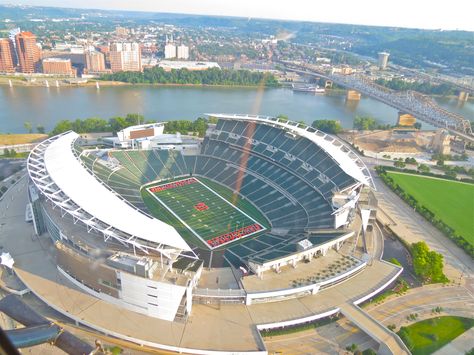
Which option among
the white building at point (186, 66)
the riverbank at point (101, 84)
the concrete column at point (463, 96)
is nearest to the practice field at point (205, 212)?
the riverbank at point (101, 84)

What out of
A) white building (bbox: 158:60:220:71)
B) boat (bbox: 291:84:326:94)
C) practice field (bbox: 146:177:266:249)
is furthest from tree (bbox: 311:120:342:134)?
white building (bbox: 158:60:220:71)

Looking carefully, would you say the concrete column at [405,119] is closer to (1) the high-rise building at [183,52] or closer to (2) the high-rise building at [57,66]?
(2) the high-rise building at [57,66]

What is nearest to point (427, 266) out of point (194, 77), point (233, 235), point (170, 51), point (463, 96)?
point (233, 235)

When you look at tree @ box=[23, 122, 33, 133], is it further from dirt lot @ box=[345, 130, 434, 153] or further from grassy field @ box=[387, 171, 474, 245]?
grassy field @ box=[387, 171, 474, 245]

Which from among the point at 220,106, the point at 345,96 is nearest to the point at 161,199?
the point at 220,106

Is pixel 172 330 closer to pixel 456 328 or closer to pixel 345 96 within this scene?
pixel 456 328
